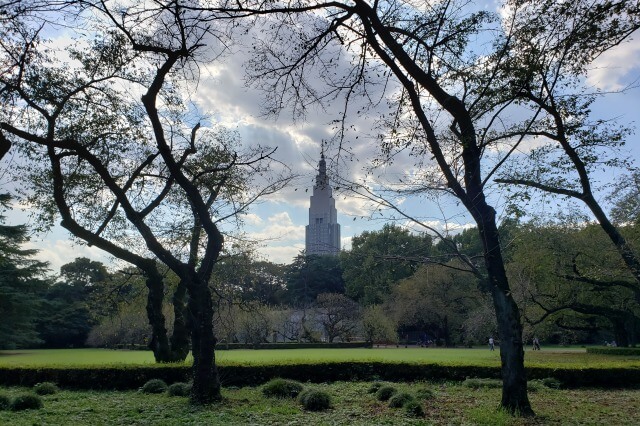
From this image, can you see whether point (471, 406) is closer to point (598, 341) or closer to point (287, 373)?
point (287, 373)

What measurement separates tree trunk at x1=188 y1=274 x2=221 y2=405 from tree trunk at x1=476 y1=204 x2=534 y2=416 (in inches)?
215

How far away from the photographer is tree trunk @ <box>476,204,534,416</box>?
27.7 feet

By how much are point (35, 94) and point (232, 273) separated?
890 cm

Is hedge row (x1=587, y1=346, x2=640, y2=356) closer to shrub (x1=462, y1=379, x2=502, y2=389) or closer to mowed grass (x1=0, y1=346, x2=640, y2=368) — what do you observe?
mowed grass (x1=0, y1=346, x2=640, y2=368)

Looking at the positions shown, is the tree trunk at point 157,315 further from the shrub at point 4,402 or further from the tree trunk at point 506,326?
the tree trunk at point 506,326

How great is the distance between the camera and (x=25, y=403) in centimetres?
998

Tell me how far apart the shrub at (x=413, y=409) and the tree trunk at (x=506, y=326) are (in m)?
1.35

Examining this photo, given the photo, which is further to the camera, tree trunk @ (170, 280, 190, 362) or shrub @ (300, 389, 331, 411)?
tree trunk @ (170, 280, 190, 362)

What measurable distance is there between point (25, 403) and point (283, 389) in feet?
16.4

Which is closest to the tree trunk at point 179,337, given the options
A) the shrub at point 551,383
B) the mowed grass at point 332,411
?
the mowed grass at point 332,411

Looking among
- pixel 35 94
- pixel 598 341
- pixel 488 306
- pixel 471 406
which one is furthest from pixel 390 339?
pixel 35 94

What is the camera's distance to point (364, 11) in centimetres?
816

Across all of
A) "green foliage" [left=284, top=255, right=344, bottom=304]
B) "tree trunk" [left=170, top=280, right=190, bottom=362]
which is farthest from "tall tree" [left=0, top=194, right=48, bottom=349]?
"tree trunk" [left=170, top=280, right=190, bottom=362]

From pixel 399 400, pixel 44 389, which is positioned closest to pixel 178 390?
pixel 44 389
